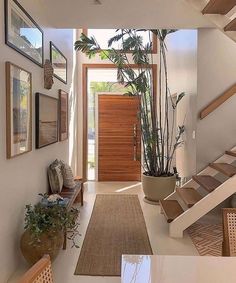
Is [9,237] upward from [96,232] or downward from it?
upward

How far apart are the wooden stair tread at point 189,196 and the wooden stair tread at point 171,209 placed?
0.61 feet

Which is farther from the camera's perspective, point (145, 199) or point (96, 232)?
point (145, 199)

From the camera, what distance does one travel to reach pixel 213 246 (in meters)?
3.52

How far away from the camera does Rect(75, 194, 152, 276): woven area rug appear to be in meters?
3.02

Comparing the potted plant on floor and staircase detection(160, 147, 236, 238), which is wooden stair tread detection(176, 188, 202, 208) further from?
the potted plant on floor

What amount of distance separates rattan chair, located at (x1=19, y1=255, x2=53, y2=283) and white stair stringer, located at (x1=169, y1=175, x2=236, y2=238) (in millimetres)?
2752

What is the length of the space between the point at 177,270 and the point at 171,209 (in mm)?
2958

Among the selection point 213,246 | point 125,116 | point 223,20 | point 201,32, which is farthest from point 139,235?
point 125,116

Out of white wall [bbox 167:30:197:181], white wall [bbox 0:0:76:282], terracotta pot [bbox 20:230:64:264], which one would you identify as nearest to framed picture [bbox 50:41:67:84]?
white wall [bbox 0:0:76:282]

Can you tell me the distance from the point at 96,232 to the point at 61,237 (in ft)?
3.44

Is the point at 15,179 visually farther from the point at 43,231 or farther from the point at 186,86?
the point at 186,86

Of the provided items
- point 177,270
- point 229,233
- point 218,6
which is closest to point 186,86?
point 218,6

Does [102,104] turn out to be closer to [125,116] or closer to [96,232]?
[125,116]

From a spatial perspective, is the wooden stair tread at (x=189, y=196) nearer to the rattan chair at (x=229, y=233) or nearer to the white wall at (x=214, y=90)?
the white wall at (x=214, y=90)
